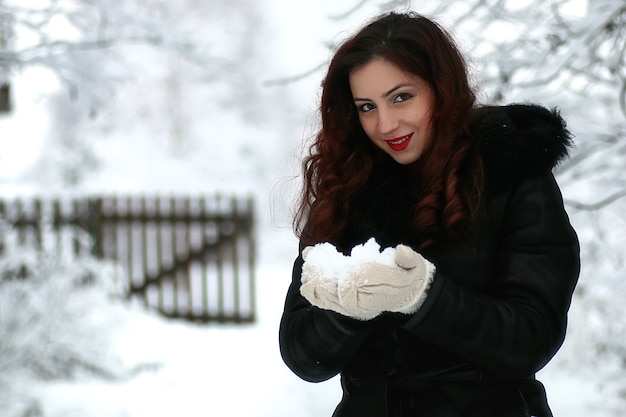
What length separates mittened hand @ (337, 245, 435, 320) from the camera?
48.8 inches

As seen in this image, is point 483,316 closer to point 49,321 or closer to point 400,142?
point 400,142

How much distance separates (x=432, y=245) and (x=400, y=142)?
271 millimetres

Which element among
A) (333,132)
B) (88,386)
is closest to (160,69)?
(88,386)

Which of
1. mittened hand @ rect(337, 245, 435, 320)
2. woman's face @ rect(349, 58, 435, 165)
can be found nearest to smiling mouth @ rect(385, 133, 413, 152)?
woman's face @ rect(349, 58, 435, 165)

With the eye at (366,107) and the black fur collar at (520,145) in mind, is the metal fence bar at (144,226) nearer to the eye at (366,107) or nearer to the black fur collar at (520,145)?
the eye at (366,107)

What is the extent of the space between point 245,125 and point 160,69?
4012mm

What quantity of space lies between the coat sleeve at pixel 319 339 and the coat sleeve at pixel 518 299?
13cm

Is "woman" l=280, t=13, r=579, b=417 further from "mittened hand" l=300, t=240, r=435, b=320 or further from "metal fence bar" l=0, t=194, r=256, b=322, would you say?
"metal fence bar" l=0, t=194, r=256, b=322

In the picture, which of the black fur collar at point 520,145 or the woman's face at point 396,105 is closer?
the black fur collar at point 520,145

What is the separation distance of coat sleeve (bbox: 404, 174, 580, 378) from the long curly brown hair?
4.4 inches

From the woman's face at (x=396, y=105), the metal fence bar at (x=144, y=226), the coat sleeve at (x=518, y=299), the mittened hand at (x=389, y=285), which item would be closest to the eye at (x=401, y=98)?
the woman's face at (x=396, y=105)

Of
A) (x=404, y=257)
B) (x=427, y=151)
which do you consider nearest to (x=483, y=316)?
(x=404, y=257)

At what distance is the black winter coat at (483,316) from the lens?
1.32m

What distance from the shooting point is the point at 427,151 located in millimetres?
1625
